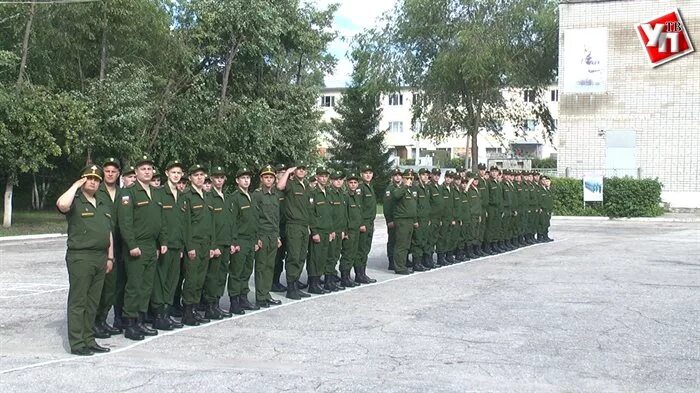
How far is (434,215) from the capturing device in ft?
47.8

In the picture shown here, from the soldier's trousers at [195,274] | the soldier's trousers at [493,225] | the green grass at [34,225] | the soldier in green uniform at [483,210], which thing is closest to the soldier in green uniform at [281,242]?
the soldier's trousers at [195,274]

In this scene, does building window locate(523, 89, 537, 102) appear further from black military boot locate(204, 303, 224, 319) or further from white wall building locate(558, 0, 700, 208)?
black military boot locate(204, 303, 224, 319)

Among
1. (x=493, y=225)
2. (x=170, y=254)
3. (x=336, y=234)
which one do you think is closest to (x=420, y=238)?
(x=336, y=234)

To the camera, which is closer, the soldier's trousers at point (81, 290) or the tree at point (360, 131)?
the soldier's trousers at point (81, 290)

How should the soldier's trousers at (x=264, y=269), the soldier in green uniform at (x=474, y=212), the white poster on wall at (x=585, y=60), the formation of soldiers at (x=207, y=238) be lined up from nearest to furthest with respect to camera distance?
the formation of soldiers at (x=207, y=238) → the soldier's trousers at (x=264, y=269) → the soldier in green uniform at (x=474, y=212) → the white poster on wall at (x=585, y=60)

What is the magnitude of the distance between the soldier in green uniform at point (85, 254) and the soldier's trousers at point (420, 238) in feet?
24.0

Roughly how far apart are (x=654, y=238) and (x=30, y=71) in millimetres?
19897

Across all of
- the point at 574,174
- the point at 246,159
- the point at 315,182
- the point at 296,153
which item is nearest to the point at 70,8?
the point at 246,159

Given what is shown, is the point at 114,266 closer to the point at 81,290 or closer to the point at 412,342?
the point at 81,290

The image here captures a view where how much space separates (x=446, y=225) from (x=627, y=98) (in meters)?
23.9

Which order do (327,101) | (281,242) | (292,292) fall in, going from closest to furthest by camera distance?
(292,292), (281,242), (327,101)

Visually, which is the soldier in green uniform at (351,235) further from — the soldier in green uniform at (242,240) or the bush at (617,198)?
the bush at (617,198)

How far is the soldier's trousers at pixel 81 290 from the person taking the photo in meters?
7.35

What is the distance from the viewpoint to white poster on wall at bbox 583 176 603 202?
31.7 metres
